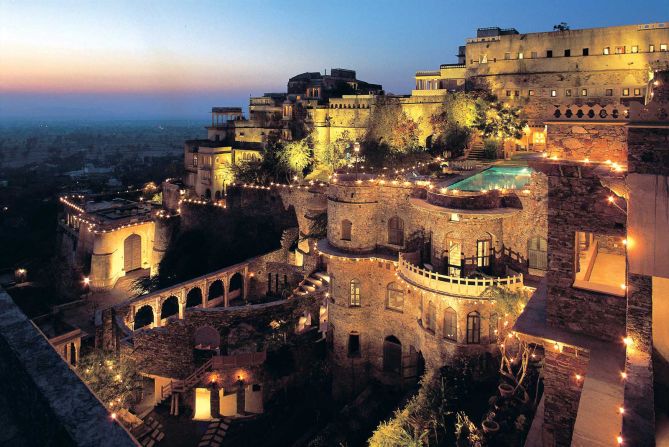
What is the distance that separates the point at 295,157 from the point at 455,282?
30.8 m

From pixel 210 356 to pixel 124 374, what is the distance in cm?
440

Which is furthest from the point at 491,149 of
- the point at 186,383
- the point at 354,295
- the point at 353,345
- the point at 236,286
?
the point at 186,383

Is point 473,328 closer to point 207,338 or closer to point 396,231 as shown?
point 396,231

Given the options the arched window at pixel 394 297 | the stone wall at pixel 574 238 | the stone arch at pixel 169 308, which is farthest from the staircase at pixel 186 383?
the stone wall at pixel 574 238

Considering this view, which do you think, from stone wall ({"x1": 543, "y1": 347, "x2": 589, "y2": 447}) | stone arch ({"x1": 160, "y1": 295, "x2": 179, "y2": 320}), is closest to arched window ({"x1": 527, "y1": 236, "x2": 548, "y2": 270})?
stone wall ({"x1": 543, "y1": 347, "x2": 589, "y2": 447})

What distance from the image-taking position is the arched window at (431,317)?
19500mm

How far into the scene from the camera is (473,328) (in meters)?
18.9

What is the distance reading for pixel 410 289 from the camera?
21531 millimetres

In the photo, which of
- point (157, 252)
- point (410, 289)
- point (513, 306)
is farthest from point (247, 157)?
point (513, 306)

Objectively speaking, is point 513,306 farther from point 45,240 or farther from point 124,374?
point 45,240

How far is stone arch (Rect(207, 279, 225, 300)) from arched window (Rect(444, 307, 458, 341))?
18.5 metres

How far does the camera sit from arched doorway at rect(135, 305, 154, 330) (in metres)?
33.0

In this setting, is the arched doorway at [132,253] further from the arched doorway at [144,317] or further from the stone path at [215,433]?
the stone path at [215,433]

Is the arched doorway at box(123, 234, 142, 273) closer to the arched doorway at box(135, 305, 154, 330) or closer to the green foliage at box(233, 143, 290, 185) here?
the arched doorway at box(135, 305, 154, 330)
